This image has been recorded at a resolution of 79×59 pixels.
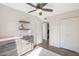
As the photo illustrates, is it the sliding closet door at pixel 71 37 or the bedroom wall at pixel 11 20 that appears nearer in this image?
the bedroom wall at pixel 11 20

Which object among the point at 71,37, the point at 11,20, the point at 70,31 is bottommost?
the point at 71,37

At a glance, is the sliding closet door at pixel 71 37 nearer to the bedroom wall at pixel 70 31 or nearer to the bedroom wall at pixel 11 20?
the bedroom wall at pixel 70 31

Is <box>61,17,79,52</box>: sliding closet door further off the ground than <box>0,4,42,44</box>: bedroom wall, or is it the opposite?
<box>0,4,42,44</box>: bedroom wall

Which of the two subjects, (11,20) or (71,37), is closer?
(11,20)

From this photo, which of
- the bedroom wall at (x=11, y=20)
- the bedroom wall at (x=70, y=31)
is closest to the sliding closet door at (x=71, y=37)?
the bedroom wall at (x=70, y=31)

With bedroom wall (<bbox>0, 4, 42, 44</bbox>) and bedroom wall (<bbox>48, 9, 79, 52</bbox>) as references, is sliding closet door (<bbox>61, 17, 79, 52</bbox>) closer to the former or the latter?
bedroom wall (<bbox>48, 9, 79, 52</bbox>)

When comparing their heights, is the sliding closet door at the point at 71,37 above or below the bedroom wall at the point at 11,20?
below

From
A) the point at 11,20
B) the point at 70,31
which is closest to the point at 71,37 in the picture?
the point at 70,31

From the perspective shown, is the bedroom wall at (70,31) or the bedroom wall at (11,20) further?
the bedroom wall at (70,31)

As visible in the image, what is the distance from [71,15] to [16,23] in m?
1.56

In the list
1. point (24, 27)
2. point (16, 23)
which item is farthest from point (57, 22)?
point (16, 23)

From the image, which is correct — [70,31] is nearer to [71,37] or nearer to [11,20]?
→ [71,37]

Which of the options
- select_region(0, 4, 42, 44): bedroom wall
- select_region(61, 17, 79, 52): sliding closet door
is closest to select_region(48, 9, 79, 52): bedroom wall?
select_region(61, 17, 79, 52): sliding closet door

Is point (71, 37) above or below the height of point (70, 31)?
below
